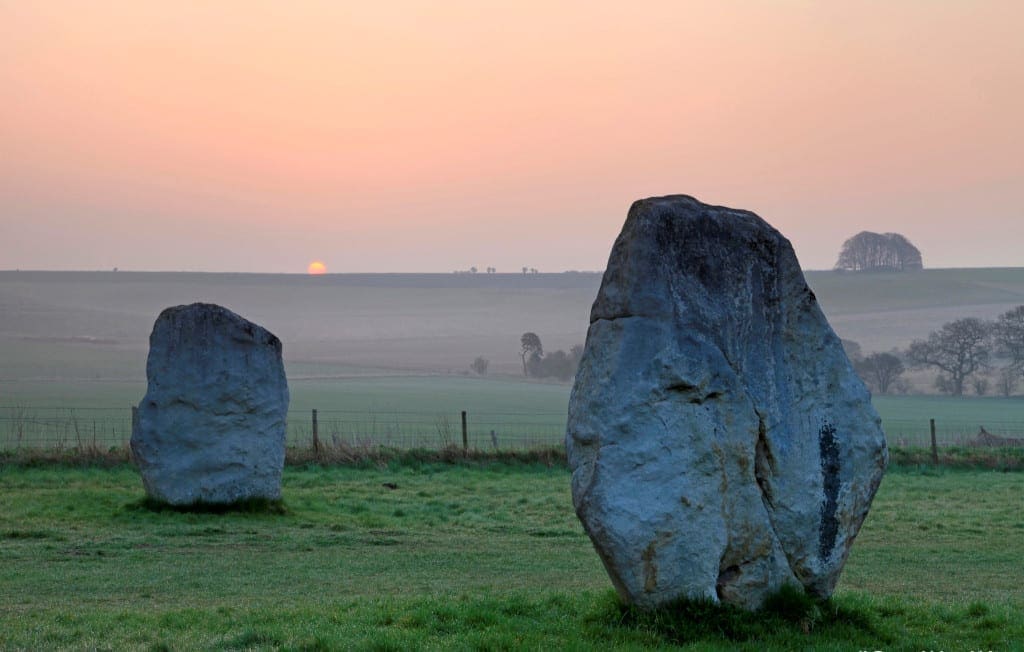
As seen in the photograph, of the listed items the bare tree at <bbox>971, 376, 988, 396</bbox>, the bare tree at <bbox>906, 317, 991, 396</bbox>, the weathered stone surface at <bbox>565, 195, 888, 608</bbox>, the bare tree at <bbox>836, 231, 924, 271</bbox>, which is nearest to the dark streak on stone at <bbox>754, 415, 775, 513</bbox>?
the weathered stone surface at <bbox>565, 195, 888, 608</bbox>

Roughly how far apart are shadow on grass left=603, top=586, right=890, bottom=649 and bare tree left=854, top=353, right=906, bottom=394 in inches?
3032

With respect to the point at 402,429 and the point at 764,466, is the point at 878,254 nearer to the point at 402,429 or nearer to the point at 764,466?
the point at 402,429

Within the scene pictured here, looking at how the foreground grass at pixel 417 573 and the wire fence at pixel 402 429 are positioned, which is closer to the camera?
the foreground grass at pixel 417 573

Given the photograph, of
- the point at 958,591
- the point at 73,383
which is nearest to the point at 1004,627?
the point at 958,591

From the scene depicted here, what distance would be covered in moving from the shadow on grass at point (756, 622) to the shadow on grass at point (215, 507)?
39.6ft

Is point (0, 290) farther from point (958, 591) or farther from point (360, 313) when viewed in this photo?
point (958, 591)

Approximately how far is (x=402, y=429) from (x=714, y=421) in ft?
114

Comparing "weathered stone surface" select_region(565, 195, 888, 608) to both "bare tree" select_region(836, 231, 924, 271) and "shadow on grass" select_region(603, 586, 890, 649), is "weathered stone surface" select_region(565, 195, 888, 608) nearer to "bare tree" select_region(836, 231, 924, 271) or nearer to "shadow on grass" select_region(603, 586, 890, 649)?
"shadow on grass" select_region(603, 586, 890, 649)

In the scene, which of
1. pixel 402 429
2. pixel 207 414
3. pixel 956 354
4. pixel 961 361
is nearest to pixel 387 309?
pixel 956 354

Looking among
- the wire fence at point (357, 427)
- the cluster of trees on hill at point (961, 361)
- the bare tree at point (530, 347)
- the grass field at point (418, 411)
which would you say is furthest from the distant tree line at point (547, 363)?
the wire fence at point (357, 427)

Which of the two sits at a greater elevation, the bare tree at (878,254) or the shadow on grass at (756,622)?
the bare tree at (878,254)

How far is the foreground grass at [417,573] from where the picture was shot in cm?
1098

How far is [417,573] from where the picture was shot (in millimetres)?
16328

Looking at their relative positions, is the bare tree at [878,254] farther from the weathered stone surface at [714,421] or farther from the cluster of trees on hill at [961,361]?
the weathered stone surface at [714,421]
